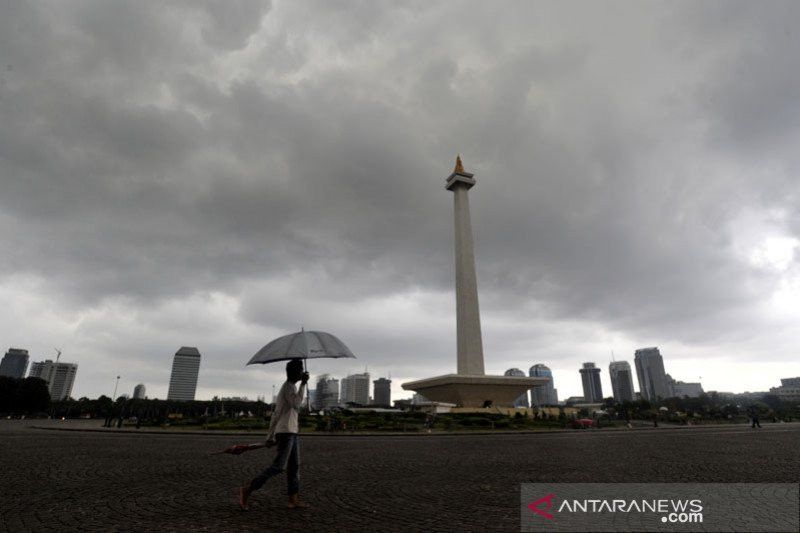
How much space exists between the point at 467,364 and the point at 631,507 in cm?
5279

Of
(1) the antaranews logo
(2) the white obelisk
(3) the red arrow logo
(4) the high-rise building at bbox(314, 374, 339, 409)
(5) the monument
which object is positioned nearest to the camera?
(1) the antaranews logo

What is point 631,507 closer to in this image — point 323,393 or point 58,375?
point 323,393

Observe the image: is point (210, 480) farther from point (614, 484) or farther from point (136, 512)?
point (614, 484)

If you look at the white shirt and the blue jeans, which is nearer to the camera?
the blue jeans

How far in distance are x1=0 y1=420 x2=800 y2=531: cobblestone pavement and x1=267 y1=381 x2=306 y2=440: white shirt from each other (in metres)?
1.05

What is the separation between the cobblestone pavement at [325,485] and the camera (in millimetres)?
5371

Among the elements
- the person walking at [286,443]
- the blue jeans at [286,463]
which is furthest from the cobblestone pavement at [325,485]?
the blue jeans at [286,463]

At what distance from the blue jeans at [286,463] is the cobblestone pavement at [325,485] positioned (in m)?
0.35

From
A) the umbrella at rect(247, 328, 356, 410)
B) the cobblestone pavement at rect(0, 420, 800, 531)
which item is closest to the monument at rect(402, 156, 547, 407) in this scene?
the cobblestone pavement at rect(0, 420, 800, 531)

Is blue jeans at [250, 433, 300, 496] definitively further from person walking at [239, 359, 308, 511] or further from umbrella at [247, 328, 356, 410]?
umbrella at [247, 328, 356, 410]

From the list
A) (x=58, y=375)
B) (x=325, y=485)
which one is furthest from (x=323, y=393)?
(x=58, y=375)

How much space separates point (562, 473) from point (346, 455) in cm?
678

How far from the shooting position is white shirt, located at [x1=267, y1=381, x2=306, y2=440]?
6.11 m

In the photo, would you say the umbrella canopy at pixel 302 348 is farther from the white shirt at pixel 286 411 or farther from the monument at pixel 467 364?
the monument at pixel 467 364
